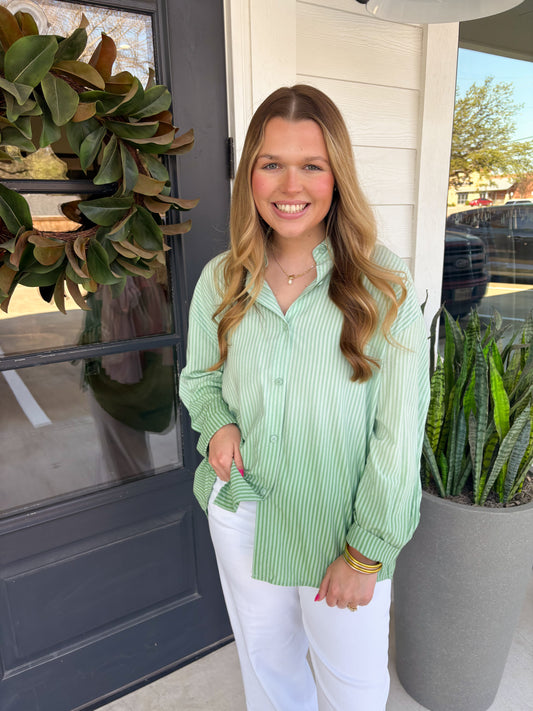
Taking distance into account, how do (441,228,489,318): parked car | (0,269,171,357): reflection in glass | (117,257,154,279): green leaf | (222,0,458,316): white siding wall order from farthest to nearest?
(441,228,489,318): parked car < (222,0,458,316): white siding wall < (0,269,171,357): reflection in glass < (117,257,154,279): green leaf

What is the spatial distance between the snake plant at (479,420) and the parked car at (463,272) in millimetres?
648

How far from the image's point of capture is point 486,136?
2123 millimetres

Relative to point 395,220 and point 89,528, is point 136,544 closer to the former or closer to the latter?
point 89,528

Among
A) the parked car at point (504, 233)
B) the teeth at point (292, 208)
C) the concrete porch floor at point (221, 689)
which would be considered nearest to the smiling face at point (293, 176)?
the teeth at point (292, 208)

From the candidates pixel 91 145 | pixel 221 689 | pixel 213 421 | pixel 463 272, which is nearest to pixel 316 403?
pixel 213 421

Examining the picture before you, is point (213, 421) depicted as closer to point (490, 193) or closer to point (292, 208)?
point (292, 208)

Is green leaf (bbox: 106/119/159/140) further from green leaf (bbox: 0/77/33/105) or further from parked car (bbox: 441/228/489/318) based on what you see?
parked car (bbox: 441/228/489/318)

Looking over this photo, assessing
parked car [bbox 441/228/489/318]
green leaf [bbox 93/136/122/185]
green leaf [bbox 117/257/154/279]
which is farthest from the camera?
parked car [bbox 441/228/489/318]

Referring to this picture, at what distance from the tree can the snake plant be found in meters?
0.87

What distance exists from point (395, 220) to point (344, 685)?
5.04 feet

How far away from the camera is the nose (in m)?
1.04

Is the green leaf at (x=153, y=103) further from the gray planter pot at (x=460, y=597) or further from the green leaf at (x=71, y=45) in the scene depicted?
the gray planter pot at (x=460, y=597)

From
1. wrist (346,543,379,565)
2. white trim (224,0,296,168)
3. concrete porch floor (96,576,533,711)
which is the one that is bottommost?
concrete porch floor (96,576,533,711)

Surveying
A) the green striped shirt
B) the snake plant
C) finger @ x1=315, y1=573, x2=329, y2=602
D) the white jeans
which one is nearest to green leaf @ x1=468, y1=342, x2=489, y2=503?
the snake plant
